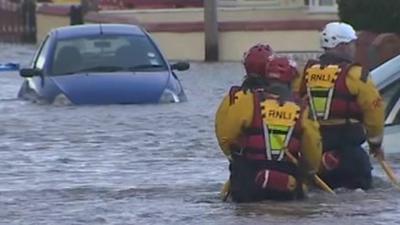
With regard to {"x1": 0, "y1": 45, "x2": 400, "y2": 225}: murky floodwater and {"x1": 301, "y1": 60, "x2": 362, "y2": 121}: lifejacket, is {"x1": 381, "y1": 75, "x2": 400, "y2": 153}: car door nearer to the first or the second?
{"x1": 0, "y1": 45, "x2": 400, "y2": 225}: murky floodwater

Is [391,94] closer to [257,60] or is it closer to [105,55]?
[257,60]

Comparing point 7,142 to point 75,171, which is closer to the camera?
point 75,171

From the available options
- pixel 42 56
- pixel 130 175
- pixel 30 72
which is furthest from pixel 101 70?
pixel 130 175

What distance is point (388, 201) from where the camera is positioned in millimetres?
10805

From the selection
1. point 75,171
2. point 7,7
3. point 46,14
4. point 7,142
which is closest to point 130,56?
point 7,142

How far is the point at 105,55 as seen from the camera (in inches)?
776

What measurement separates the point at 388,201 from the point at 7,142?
5.70m

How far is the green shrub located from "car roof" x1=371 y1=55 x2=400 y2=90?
13.1 meters

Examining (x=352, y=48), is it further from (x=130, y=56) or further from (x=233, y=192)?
(x=130, y=56)

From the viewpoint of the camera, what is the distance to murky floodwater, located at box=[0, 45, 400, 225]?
10.3 m

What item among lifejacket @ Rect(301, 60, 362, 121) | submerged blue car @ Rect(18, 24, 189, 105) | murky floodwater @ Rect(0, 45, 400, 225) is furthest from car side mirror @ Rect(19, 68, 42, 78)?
lifejacket @ Rect(301, 60, 362, 121)

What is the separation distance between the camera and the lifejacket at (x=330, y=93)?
1093 cm

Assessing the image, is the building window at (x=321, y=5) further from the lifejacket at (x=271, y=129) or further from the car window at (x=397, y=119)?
the lifejacket at (x=271, y=129)

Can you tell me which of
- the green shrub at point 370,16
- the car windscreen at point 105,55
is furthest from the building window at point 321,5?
the car windscreen at point 105,55
